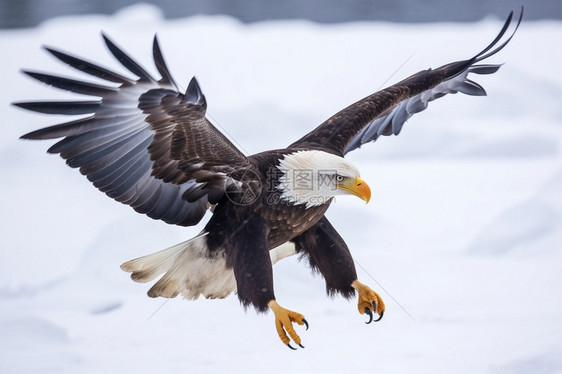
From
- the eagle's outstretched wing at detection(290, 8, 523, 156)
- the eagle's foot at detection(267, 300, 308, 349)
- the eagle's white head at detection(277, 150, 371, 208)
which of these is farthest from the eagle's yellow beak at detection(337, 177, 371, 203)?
the eagle's foot at detection(267, 300, 308, 349)

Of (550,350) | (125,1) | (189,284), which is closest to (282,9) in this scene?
(125,1)

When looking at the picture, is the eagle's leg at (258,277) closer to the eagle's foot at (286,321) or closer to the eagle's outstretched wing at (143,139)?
the eagle's foot at (286,321)

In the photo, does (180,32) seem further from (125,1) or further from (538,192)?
(538,192)

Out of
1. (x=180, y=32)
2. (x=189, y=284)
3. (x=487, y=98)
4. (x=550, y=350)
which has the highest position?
(x=180, y=32)

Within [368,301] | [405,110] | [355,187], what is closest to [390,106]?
[405,110]

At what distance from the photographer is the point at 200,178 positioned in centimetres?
220

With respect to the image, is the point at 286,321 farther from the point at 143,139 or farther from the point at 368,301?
the point at 143,139

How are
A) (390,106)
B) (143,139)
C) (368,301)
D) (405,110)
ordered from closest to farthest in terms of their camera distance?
(143,139) < (368,301) < (390,106) < (405,110)

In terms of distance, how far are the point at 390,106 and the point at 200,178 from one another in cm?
74

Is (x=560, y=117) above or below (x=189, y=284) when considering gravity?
above

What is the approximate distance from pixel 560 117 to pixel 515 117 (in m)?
0.23

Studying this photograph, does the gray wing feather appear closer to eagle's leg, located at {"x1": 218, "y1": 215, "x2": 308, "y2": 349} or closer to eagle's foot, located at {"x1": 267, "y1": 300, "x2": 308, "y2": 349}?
eagle's leg, located at {"x1": 218, "y1": 215, "x2": 308, "y2": 349}

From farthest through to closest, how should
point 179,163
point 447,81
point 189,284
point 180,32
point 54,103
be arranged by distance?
1. point 180,32
2. point 447,81
3. point 189,284
4. point 179,163
5. point 54,103

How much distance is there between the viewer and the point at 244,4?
3.74 metres
